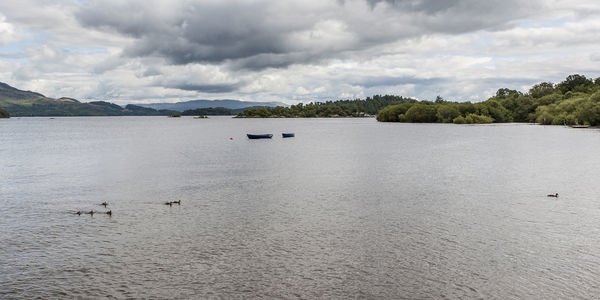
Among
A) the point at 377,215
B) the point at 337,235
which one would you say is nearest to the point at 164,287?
the point at 337,235

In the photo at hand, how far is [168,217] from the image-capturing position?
1497 inches

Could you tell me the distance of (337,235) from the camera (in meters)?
32.3

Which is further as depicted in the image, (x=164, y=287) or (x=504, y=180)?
(x=504, y=180)

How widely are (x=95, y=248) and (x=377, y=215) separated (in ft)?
74.3

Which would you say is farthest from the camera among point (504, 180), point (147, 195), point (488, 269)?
point (504, 180)

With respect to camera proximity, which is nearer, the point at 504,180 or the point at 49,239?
the point at 49,239

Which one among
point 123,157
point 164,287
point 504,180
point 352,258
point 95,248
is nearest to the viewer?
point 164,287

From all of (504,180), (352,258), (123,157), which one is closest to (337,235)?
(352,258)

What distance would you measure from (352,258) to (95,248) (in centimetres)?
1719

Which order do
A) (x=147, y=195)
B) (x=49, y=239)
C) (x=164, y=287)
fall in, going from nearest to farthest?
(x=164, y=287), (x=49, y=239), (x=147, y=195)

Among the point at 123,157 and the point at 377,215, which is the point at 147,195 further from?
the point at 123,157

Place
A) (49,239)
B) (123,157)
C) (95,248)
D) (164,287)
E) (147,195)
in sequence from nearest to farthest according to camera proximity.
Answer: (164,287)
(95,248)
(49,239)
(147,195)
(123,157)

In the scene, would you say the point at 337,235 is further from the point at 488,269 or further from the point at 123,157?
the point at 123,157

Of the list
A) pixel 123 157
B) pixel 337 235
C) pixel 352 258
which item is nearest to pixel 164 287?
pixel 352 258
